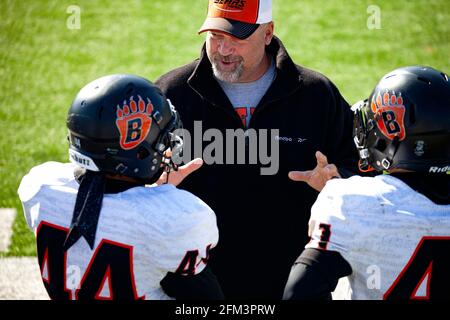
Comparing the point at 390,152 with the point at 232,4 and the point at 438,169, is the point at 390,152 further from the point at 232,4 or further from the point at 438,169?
the point at 232,4

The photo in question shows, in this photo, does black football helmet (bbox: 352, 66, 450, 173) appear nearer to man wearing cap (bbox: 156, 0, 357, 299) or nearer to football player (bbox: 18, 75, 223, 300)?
football player (bbox: 18, 75, 223, 300)

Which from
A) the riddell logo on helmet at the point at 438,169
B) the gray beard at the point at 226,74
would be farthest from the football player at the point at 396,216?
the gray beard at the point at 226,74

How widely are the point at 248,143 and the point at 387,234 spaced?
1.38m

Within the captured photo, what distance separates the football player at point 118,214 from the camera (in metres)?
2.86

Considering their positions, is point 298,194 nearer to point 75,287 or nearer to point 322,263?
point 322,263

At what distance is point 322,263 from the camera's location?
281 centimetres

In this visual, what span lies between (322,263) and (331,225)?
0.15 meters

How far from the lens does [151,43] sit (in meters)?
11.1

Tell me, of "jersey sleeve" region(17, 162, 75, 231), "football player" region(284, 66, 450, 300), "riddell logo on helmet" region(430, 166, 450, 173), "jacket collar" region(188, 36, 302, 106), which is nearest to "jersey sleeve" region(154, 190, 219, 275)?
"football player" region(284, 66, 450, 300)

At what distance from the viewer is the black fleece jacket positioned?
399 cm
